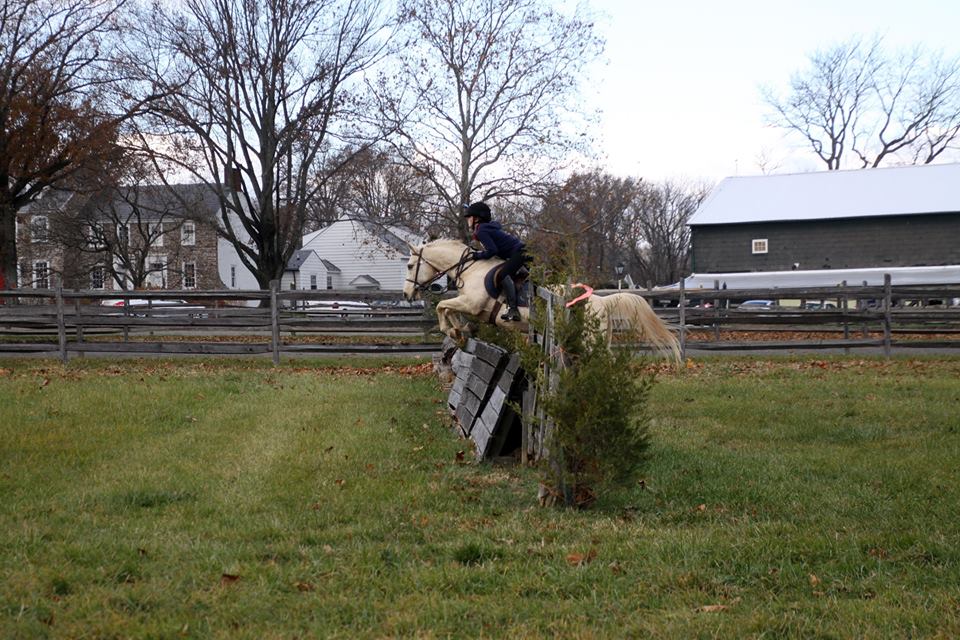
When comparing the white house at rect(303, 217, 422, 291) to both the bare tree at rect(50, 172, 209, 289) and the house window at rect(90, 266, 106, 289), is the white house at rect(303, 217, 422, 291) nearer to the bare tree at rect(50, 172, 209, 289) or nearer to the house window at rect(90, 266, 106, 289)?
the bare tree at rect(50, 172, 209, 289)

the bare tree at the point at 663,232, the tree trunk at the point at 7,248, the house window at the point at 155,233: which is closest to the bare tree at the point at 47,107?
the tree trunk at the point at 7,248

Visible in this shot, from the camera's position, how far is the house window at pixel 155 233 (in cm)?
5338

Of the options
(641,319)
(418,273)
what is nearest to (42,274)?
(418,273)

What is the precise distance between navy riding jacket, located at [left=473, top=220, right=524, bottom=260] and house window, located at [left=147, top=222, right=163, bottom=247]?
41365mm

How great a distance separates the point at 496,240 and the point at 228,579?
7673mm

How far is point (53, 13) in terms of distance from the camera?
2969cm

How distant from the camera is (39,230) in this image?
53281 mm

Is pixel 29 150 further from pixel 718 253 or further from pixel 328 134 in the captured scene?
pixel 718 253

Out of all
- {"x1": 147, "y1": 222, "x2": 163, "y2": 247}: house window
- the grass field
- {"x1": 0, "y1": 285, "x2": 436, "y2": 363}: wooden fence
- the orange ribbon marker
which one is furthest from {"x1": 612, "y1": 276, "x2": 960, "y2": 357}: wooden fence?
{"x1": 147, "y1": 222, "x2": 163, "y2": 247}: house window

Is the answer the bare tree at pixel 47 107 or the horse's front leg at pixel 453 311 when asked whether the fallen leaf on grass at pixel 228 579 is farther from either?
the bare tree at pixel 47 107

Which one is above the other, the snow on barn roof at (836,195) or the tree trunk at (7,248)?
the snow on barn roof at (836,195)

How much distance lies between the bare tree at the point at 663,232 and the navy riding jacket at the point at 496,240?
64.1 metres

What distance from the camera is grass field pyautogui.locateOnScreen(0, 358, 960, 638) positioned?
409cm

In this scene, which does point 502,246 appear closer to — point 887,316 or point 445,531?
point 445,531
